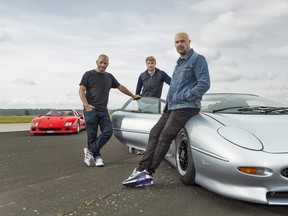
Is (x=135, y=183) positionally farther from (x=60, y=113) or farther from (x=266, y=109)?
(x=60, y=113)

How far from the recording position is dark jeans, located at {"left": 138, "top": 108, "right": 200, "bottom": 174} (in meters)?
3.48

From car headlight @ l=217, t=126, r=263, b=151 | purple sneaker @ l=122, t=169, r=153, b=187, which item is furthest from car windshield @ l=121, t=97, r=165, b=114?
car headlight @ l=217, t=126, r=263, b=151

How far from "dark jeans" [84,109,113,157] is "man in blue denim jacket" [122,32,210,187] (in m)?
1.41

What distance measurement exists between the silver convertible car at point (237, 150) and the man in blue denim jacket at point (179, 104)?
143 mm

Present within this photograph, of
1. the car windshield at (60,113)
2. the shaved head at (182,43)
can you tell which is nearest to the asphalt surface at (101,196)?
the shaved head at (182,43)

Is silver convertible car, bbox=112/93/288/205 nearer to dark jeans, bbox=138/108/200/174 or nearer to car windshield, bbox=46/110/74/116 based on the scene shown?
dark jeans, bbox=138/108/200/174

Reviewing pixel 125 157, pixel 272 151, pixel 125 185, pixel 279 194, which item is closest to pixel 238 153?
pixel 272 151

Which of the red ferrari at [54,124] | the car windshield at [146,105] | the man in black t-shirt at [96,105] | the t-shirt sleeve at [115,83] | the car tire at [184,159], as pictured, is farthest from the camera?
the red ferrari at [54,124]

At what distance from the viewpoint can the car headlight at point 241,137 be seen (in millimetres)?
2754

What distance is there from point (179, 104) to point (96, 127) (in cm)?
186

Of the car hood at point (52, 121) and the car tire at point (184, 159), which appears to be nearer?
the car tire at point (184, 159)

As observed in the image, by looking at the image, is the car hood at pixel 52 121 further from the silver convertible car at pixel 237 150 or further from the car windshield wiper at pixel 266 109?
the car windshield wiper at pixel 266 109

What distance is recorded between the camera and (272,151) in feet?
8.77

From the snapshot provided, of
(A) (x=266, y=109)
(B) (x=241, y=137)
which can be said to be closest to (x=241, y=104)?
(A) (x=266, y=109)
